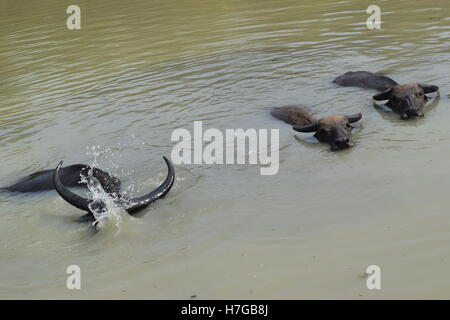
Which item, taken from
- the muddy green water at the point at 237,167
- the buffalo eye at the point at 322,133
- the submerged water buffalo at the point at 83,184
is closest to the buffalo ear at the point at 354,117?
the muddy green water at the point at 237,167

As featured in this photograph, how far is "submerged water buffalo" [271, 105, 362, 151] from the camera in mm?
5841

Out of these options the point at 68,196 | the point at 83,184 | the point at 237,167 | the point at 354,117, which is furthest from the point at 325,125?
the point at 68,196

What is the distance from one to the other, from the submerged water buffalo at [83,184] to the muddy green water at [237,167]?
0.13m

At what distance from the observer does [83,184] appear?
5531mm

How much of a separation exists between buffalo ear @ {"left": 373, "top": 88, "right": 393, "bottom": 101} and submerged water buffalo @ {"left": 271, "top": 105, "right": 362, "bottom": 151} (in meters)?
0.65

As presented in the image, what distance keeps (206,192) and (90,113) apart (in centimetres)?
328

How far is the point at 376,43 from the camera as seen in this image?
31.3 ft

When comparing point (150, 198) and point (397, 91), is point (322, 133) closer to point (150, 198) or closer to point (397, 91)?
point (397, 91)

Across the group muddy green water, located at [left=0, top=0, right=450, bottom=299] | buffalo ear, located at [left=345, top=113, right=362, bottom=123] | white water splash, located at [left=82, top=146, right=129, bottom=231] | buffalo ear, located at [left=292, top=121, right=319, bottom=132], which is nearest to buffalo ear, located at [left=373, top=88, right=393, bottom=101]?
muddy green water, located at [left=0, top=0, right=450, bottom=299]

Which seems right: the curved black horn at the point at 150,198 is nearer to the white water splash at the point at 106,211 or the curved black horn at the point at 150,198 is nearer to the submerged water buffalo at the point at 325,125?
the white water splash at the point at 106,211

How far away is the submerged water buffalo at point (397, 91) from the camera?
649 centimetres

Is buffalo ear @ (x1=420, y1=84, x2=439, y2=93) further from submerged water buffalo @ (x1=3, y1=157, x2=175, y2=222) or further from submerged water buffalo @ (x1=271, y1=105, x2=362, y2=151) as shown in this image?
submerged water buffalo @ (x1=3, y1=157, x2=175, y2=222)
